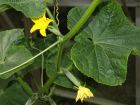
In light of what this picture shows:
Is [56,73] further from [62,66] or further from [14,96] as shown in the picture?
[14,96]

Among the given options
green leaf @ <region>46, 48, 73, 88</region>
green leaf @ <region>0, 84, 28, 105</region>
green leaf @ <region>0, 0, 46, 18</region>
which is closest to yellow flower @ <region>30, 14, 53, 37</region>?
green leaf @ <region>0, 0, 46, 18</region>

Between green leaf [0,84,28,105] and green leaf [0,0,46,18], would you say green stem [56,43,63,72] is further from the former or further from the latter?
green leaf [0,84,28,105]

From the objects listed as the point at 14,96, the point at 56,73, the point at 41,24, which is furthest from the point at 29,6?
the point at 14,96

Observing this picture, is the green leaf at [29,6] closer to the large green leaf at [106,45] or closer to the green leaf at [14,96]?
the large green leaf at [106,45]

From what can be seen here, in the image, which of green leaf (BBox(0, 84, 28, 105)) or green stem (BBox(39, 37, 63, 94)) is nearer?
green stem (BBox(39, 37, 63, 94))

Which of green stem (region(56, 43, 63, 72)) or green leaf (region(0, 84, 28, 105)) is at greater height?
green stem (region(56, 43, 63, 72))

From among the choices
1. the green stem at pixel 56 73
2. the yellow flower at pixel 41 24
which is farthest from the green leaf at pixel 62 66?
the yellow flower at pixel 41 24

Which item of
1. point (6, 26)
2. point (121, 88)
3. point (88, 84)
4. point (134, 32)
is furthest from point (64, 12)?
point (134, 32)
